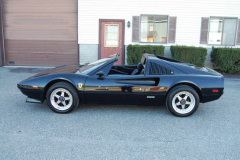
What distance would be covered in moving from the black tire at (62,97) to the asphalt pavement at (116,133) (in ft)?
0.48

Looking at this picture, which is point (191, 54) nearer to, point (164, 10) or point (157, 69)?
point (164, 10)

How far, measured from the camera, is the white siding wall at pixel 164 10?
10406 mm

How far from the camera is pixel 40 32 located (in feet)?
35.4

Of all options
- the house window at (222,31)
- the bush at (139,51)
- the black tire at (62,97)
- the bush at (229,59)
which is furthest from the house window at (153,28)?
the black tire at (62,97)

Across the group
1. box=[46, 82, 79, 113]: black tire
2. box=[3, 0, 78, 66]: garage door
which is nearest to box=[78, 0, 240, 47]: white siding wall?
box=[3, 0, 78, 66]: garage door

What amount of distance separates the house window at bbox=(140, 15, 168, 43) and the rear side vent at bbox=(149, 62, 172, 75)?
21.5ft

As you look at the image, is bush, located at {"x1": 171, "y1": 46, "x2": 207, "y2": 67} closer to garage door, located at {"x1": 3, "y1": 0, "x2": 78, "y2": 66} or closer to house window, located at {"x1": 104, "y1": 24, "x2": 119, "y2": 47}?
house window, located at {"x1": 104, "y1": 24, "x2": 119, "y2": 47}

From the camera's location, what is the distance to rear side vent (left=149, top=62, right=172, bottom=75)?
4.47 m

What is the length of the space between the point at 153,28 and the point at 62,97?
7.63 m

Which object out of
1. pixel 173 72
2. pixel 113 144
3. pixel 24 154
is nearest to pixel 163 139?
pixel 113 144

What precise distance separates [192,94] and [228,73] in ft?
21.5

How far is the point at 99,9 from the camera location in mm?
10477

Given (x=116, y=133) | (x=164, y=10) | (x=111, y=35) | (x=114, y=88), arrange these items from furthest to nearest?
(x=111, y=35) → (x=164, y=10) → (x=114, y=88) → (x=116, y=133)

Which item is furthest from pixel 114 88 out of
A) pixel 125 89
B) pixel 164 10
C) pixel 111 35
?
pixel 164 10
